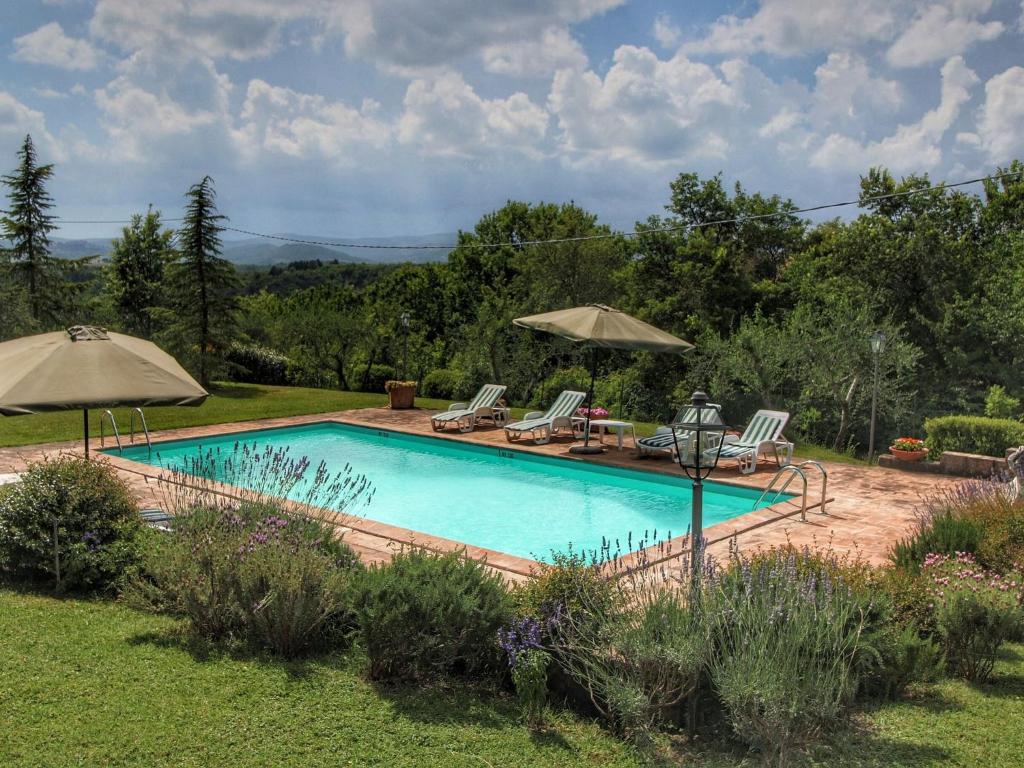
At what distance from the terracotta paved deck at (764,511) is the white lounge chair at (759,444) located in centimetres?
22

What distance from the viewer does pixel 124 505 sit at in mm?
6242

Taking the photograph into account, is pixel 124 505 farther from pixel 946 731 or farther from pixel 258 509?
pixel 946 731

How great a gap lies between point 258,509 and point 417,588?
1.92 m

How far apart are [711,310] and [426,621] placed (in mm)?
16984

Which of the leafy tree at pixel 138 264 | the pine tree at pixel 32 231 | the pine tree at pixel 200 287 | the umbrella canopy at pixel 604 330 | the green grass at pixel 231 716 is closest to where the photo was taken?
the green grass at pixel 231 716

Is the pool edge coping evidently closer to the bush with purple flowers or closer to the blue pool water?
the blue pool water

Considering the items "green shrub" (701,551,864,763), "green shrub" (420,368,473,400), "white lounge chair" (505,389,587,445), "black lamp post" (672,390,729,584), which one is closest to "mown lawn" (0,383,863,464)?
"green shrub" (420,368,473,400)

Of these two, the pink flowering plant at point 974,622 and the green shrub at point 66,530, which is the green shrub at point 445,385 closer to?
the green shrub at point 66,530

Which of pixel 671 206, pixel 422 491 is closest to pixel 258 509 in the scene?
pixel 422 491

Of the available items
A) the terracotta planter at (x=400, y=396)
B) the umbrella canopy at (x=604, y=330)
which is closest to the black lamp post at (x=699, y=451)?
the umbrella canopy at (x=604, y=330)

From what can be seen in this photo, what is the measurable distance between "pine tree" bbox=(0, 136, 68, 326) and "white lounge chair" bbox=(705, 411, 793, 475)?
22.0 meters

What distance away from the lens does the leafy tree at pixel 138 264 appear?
3130cm

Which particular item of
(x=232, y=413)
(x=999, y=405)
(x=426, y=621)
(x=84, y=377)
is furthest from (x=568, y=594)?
(x=232, y=413)

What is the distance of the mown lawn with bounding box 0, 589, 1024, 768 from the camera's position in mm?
3537
